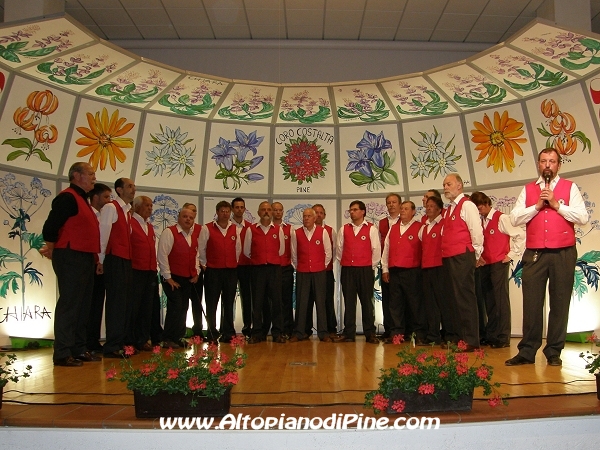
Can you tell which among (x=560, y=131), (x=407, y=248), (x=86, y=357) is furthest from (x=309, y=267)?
(x=560, y=131)

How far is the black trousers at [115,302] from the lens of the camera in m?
5.25

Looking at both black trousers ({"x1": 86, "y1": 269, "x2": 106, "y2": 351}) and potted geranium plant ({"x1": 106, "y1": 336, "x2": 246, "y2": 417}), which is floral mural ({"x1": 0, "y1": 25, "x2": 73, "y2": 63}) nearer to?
black trousers ({"x1": 86, "y1": 269, "x2": 106, "y2": 351})

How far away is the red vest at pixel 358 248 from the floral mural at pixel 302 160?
166 cm

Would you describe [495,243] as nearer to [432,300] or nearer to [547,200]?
[432,300]

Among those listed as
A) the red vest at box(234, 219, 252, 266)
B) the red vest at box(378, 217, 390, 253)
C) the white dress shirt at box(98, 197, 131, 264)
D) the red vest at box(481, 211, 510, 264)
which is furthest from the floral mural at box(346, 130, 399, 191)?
the white dress shirt at box(98, 197, 131, 264)

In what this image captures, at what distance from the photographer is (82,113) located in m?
7.36

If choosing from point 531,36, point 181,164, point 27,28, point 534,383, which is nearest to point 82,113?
point 181,164

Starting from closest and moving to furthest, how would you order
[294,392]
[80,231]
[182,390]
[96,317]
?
[182,390] < [294,392] < [80,231] < [96,317]

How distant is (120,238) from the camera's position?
Answer: 17.5 feet

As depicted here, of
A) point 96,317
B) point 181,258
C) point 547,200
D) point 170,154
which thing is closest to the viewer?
point 547,200

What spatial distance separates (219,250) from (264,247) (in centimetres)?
53

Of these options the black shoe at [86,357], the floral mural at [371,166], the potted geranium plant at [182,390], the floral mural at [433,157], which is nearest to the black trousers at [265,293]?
the floral mural at [371,166]

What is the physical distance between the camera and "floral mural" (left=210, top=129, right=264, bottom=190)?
324 inches

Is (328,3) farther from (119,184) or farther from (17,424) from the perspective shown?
(17,424)
